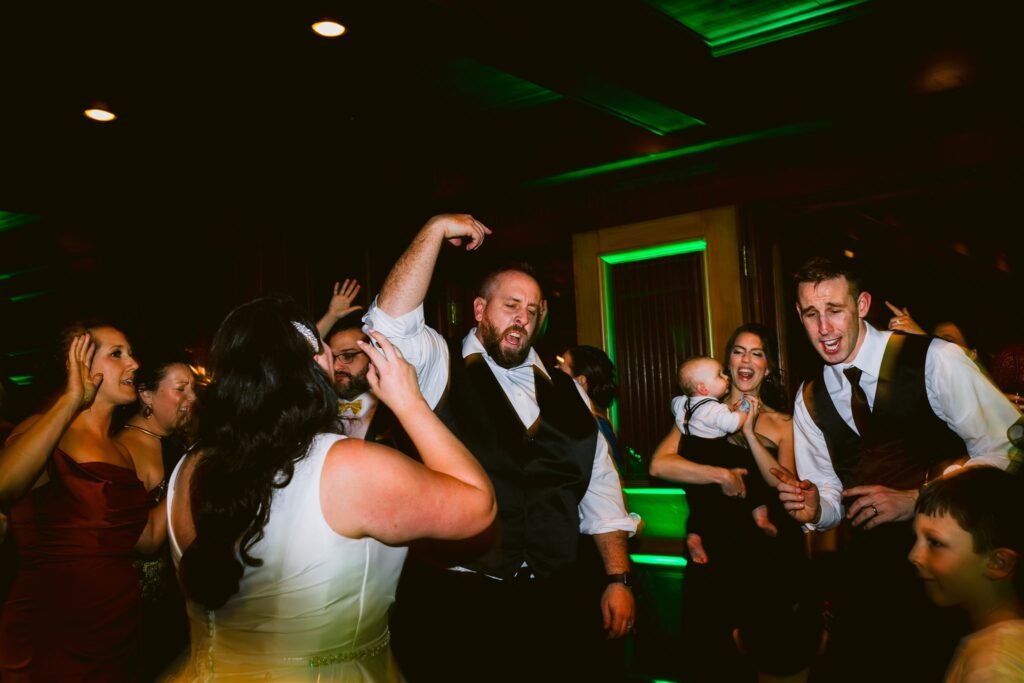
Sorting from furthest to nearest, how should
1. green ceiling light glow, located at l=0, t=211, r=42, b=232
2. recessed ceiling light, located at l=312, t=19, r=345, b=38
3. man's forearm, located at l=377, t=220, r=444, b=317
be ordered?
green ceiling light glow, located at l=0, t=211, r=42, b=232 → recessed ceiling light, located at l=312, t=19, r=345, b=38 → man's forearm, located at l=377, t=220, r=444, b=317

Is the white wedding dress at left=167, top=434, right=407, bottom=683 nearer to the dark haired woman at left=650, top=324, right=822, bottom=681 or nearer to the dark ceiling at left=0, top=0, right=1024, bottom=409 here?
the dark haired woman at left=650, top=324, right=822, bottom=681

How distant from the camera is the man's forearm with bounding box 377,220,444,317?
2240 mm

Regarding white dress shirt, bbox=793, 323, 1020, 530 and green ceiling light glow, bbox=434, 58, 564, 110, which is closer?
white dress shirt, bbox=793, 323, 1020, 530

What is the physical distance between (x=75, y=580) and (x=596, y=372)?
236 centimetres

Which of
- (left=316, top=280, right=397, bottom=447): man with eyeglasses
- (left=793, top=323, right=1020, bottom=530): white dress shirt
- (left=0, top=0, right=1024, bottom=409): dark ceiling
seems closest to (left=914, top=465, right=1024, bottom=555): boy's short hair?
(left=793, top=323, right=1020, bottom=530): white dress shirt

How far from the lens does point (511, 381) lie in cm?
263

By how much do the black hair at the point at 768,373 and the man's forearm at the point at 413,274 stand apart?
1.64 meters

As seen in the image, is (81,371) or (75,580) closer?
(81,371)

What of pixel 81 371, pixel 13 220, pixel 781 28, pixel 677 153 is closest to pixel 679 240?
pixel 677 153

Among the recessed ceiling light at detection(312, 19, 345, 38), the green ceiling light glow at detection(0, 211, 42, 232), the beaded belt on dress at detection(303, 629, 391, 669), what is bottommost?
the beaded belt on dress at detection(303, 629, 391, 669)

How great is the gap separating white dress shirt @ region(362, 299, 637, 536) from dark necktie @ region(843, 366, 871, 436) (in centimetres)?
85

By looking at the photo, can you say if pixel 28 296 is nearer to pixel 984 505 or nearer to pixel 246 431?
pixel 246 431

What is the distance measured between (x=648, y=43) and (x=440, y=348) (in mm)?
1943

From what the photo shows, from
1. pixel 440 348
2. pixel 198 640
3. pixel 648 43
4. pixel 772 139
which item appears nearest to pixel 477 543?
pixel 440 348
